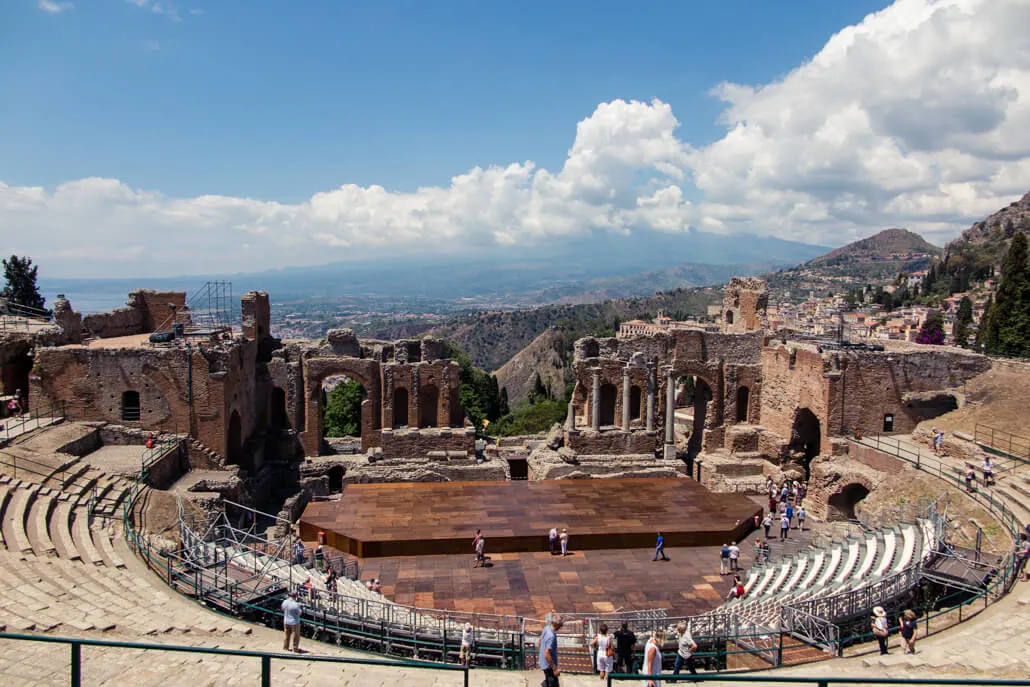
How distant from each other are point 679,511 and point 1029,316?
2860 cm

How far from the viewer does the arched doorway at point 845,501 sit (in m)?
28.6

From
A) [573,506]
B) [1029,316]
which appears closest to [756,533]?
[573,506]

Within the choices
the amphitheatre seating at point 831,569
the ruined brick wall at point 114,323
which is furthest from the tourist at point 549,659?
the ruined brick wall at point 114,323

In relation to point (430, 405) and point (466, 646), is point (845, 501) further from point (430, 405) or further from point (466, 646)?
point (466, 646)

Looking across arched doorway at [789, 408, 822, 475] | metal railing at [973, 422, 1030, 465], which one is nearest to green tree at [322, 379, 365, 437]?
arched doorway at [789, 408, 822, 475]

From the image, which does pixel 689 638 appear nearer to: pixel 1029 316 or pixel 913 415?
pixel 913 415

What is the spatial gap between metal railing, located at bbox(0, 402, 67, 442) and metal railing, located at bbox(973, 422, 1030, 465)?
109ft

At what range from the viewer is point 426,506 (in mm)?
26750

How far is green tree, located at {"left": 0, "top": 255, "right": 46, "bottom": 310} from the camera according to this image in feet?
140

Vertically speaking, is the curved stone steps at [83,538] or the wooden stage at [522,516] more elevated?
the curved stone steps at [83,538]

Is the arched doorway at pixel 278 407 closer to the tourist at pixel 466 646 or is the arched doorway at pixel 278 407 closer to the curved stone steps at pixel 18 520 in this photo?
the curved stone steps at pixel 18 520

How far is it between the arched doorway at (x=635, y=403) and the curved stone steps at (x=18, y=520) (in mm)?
23979

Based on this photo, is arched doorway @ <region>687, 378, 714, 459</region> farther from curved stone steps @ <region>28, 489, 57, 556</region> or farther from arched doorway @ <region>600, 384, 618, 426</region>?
curved stone steps @ <region>28, 489, 57, 556</region>

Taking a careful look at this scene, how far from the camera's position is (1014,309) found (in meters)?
42.3
